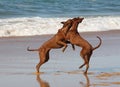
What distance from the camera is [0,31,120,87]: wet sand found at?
29.9 ft

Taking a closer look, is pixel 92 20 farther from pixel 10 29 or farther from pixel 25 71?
pixel 25 71

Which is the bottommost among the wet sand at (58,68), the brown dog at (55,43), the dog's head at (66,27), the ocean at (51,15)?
the ocean at (51,15)

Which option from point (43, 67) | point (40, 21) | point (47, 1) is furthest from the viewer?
point (47, 1)

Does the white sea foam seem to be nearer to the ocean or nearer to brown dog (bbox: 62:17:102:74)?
the ocean

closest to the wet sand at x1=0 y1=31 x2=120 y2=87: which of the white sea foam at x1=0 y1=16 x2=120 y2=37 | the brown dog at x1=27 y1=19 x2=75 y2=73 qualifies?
the brown dog at x1=27 y1=19 x2=75 y2=73

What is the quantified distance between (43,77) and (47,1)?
18.4 meters

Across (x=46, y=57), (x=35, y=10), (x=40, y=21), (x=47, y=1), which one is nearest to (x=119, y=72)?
(x=46, y=57)

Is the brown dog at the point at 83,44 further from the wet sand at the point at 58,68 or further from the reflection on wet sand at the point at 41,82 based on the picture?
the reflection on wet sand at the point at 41,82

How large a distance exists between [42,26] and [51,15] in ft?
15.5

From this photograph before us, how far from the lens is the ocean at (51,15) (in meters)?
17.0

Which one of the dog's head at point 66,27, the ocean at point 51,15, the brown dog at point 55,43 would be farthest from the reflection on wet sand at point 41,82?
the ocean at point 51,15

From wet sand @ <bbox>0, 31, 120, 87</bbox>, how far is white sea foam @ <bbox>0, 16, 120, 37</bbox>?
2.16 metres

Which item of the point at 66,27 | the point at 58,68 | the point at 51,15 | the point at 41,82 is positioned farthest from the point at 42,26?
the point at 41,82

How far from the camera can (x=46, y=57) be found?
10211 millimetres
